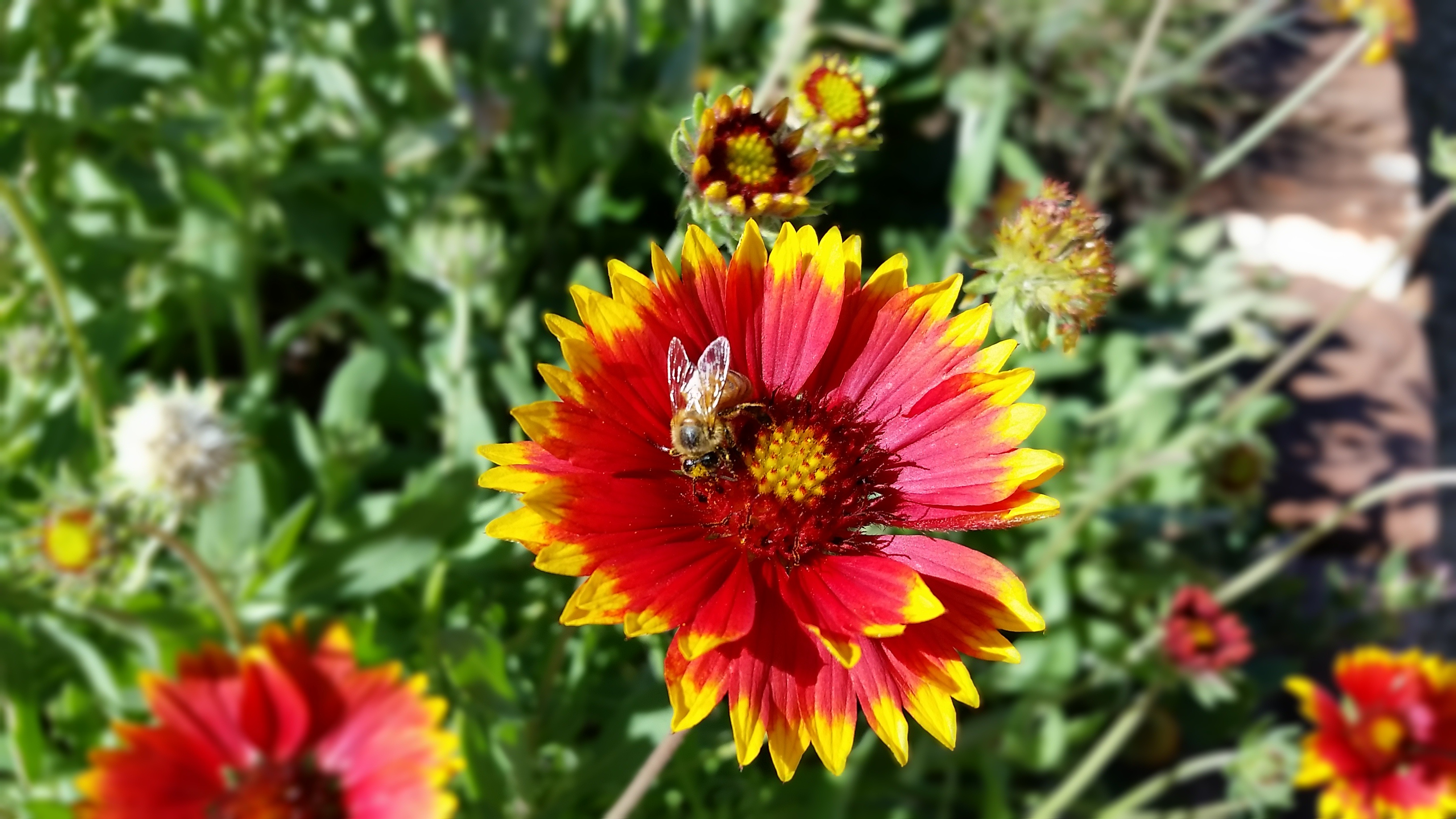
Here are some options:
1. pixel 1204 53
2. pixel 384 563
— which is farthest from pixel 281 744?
pixel 1204 53

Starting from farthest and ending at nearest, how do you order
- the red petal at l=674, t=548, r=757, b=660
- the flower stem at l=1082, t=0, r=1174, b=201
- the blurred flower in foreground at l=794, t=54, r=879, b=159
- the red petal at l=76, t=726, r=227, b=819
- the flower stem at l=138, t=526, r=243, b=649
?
the flower stem at l=1082, t=0, r=1174, b=201, the red petal at l=76, t=726, r=227, b=819, the flower stem at l=138, t=526, r=243, b=649, the blurred flower in foreground at l=794, t=54, r=879, b=159, the red petal at l=674, t=548, r=757, b=660

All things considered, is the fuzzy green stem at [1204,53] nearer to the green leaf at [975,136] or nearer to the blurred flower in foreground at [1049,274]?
the green leaf at [975,136]

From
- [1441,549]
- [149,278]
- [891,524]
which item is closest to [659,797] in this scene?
[891,524]

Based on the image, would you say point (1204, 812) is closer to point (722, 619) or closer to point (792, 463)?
point (792, 463)

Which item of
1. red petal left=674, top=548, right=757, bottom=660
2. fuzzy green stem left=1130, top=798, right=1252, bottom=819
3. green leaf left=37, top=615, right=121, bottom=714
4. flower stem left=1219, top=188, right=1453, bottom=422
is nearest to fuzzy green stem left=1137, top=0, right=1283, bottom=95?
flower stem left=1219, top=188, right=1453, bottom=422

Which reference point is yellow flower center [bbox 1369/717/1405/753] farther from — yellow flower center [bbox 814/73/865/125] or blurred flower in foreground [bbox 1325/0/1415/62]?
yellow flower center [bbox 814/73/865/125]

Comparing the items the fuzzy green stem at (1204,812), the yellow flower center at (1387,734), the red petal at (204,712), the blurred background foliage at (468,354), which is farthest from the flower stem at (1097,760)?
the red petal at (204,712)
